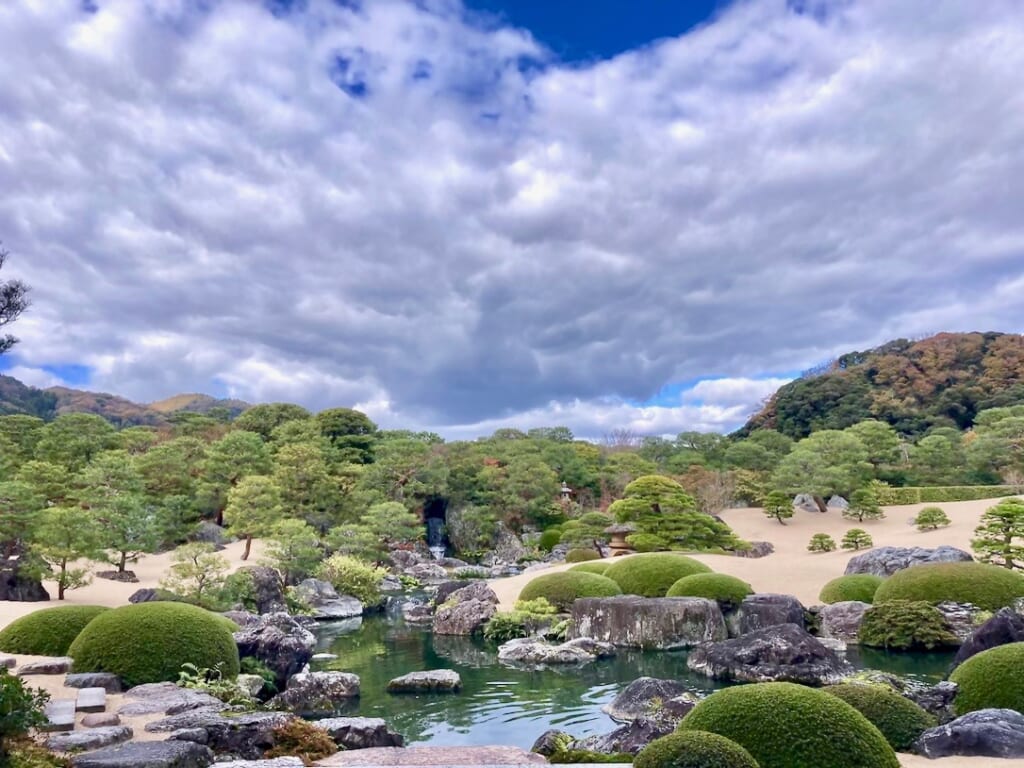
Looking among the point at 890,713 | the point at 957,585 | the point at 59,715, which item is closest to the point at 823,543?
the point at 957,585

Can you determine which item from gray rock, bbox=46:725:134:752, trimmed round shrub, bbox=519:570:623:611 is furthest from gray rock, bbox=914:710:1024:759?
trimmed round shrub, bbox=519:570:623:611

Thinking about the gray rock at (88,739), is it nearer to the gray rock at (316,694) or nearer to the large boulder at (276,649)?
the gray rock at (316,694)

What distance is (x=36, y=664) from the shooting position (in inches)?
344

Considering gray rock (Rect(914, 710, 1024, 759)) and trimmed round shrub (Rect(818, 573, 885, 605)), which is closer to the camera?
gray rock (Rect(914, 710, 1024, 759))

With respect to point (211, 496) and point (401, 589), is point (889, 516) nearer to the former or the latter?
point (401, 589)

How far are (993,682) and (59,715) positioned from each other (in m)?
9.30

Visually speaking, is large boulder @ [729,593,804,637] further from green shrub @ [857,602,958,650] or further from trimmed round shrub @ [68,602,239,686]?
trimmed round shrub @ [68,602,239,686]

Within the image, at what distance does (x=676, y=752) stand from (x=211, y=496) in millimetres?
31220

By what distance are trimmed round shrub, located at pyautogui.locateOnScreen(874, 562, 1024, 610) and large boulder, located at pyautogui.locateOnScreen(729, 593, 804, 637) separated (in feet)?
6.28

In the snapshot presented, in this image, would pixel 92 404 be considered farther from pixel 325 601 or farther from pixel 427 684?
pixel 427 684

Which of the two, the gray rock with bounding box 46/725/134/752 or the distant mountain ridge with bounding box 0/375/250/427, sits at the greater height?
the distant mountain ridge with bounding box 0/375/250/427

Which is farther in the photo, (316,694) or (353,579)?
(353,579)

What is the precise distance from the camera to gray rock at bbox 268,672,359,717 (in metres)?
9.50

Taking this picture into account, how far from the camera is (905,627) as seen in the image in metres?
13.5
